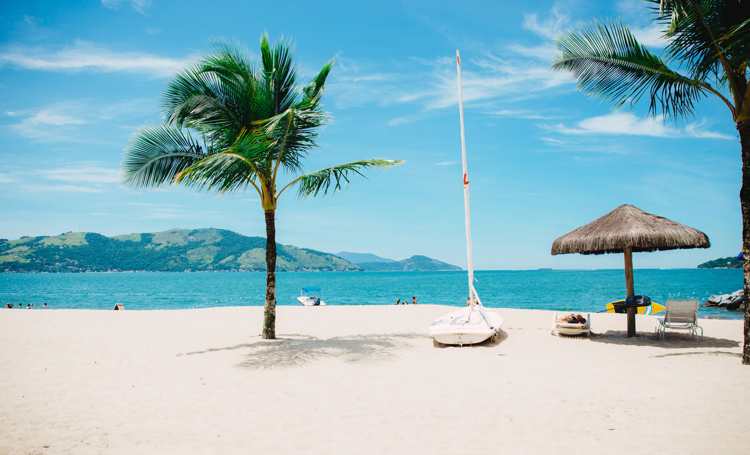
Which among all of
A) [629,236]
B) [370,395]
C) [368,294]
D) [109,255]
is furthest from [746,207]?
[109,255]

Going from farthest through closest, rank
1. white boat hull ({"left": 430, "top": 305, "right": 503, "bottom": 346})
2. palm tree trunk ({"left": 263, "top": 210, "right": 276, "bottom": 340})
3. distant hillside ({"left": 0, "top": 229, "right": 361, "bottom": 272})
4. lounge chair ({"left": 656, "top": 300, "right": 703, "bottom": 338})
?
1. distant hillside ({"left": 0, "top": 229, "right": 361, "bottom": 272})
2. lounge chair ({"left": 656, "top": 300, "right": 703, "bottom": 338})
3. palm tree trunk ({"left": 263, "top": 210, "right": 276, "bottom": 340})
4. white boat hull ({"left": 430, "top": 305, "right": 503, "bottom": 346})

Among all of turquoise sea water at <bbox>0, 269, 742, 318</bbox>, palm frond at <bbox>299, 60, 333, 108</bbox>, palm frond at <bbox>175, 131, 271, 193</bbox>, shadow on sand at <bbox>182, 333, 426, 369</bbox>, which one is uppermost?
palm frond at <bbox>299, 60, 333, 108</bbox>

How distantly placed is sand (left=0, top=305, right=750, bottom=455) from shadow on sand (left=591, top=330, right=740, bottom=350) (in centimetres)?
6

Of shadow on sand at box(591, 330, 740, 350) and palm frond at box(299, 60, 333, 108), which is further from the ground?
palm frond at box(299, 60, 333, 108)

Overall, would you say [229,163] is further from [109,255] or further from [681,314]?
[109,255]

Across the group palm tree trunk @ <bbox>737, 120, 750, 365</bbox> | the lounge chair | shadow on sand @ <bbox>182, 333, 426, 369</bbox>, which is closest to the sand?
shadow on sand @ <bbox>182, 333, 426, 369</bbox>

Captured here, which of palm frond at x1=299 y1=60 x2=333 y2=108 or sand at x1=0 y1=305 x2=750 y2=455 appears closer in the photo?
sand at x1=0 y1=305 x2=750 y2=455

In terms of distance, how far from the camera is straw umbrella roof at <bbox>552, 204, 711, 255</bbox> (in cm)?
944

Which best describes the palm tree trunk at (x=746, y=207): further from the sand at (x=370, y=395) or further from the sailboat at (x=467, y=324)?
the sailboat at (x=467, y=324)

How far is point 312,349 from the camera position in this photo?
30.3ft

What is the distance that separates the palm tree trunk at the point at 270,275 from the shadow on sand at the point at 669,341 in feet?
23.0

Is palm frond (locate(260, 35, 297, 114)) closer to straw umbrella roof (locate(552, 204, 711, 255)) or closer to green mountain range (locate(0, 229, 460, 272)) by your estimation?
straw umbrella roof (locate(552, 204, 711, 255))

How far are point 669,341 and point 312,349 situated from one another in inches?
299

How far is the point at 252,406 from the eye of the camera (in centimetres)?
550
